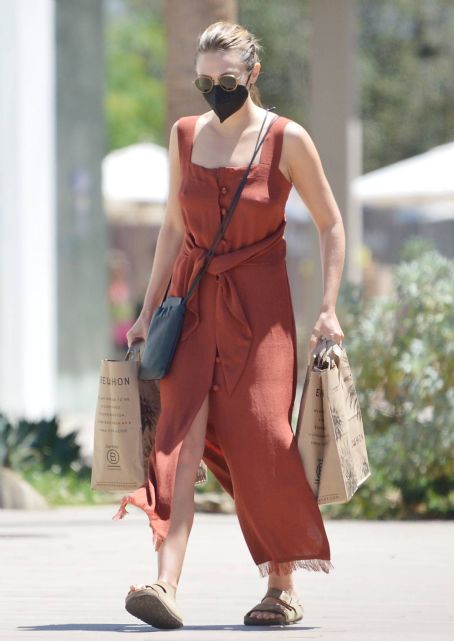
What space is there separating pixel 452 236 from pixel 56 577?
106 feet

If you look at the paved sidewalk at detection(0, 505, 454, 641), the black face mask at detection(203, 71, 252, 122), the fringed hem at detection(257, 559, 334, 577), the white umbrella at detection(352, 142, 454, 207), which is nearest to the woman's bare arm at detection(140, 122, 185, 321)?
the black face mask at detection(203, 71, 252, 122)

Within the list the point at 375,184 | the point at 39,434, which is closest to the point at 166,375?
the point at 39,434

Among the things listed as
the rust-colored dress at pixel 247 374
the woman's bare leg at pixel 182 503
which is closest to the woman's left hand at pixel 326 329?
the rust-colored dress at pixel 247 374

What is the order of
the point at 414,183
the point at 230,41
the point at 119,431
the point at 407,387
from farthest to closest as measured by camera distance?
the point at 414,183 → the point at 407,387 → the point at 119,431 → the point at 230,41

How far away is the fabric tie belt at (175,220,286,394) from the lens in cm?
527

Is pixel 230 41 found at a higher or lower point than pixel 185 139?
higher

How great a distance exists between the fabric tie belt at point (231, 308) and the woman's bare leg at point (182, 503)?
0.14 metres

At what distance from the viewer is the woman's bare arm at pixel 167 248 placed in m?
5.51

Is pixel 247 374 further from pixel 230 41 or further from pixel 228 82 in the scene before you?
pixel 230 41

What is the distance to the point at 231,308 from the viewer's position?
208 inches

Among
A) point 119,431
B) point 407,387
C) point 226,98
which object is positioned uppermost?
point 226,98

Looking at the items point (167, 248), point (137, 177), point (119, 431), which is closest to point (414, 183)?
point (137, 177)

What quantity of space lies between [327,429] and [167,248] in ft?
2.73

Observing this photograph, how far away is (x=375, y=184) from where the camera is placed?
2020 centimetres
